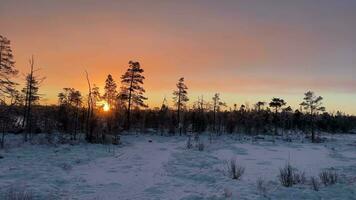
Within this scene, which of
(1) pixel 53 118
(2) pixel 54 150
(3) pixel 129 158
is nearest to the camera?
(3) pixel 129 158

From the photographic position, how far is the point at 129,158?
2719 centimetres

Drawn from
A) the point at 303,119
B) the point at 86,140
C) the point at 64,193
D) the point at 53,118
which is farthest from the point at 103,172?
the point at 303,119

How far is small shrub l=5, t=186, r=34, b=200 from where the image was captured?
12.8 metres

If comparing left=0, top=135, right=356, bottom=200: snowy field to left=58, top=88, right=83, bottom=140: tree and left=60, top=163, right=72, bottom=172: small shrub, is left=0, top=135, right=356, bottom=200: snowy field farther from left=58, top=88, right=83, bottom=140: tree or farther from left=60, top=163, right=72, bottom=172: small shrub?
left=58, top=88, right=83, bottom=140: tree

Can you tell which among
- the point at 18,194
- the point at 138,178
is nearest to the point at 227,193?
the point at 138,178

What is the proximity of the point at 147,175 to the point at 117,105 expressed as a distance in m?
48.0

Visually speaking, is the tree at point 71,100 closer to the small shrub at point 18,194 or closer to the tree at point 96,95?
the tree at point 96,95

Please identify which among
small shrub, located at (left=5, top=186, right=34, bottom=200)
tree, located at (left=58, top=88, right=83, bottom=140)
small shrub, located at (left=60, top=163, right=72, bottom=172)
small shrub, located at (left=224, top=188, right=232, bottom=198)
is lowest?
small shrub, located at (left=5, top=186, right=34, bottom=200)

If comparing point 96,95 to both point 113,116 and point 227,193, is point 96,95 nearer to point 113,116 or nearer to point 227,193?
point 113,116

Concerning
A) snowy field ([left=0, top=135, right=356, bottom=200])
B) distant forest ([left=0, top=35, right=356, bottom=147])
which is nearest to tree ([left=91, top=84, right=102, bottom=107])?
distant forest ([left=0, top=35, right=356, bottom=147])

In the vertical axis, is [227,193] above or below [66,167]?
below

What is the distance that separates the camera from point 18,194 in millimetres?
13539

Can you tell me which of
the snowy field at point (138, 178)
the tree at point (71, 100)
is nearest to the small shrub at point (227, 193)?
the snowy field at point (138, 178)

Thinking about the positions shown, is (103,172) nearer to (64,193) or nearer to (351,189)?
(64,193)
